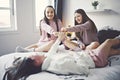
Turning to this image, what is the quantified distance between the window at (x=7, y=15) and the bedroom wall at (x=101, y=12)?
119cm

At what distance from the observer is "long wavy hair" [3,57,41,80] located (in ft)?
5.51

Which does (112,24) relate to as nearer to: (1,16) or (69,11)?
(69,11)

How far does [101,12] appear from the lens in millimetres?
3492

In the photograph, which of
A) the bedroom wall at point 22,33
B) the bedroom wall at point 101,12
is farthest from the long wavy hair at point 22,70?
the bedroom wall at point 101,12

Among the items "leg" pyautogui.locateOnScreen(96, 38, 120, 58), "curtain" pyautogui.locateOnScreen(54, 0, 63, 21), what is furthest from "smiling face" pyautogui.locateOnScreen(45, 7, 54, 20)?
"leg" pyautogui.locateOnScreen(96, 38, 120, 58)

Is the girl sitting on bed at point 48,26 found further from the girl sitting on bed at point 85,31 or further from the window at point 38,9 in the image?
the window at point 38,9

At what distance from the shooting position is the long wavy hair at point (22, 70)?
66.1 inches

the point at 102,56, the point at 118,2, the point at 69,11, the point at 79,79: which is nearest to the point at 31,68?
the point at 79,79

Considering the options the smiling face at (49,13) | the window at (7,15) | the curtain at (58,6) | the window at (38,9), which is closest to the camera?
A: the smiling face at (49,13)

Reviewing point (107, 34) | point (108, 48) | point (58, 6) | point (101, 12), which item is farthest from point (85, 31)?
point (58, 6)

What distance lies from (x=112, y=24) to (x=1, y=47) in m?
1.96

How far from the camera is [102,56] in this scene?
2.07m

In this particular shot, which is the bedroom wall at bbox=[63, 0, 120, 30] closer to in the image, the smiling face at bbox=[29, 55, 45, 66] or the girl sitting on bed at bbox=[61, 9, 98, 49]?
the girl sitting on bed at bbox=[61, 9, 98, 49]

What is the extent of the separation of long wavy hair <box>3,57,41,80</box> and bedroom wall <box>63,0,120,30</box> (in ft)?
6.45
